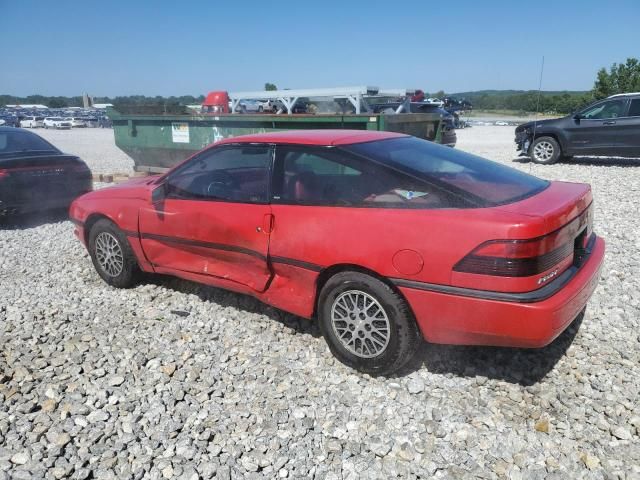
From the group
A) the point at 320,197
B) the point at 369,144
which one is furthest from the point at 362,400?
the point at 369,144

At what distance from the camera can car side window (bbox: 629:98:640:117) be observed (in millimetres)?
11583

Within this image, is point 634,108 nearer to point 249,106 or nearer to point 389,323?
point 249,106

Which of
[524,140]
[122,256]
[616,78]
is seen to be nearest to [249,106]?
[524,140]

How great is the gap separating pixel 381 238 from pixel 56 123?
149 feet

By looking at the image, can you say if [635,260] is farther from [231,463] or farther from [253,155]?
[231,463]

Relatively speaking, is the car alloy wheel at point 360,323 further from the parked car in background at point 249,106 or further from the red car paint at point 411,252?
the parked car in background at point 249,106

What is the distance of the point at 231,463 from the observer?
99.1 inches

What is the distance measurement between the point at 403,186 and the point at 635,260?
3558 mm

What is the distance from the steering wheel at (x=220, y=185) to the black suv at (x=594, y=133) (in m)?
9.67

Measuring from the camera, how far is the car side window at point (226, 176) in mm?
3600

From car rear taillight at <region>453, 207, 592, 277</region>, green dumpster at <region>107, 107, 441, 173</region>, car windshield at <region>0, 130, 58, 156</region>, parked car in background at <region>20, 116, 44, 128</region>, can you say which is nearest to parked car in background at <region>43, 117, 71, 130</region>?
parked car in background at <region>20, 116, 44, 128</region>

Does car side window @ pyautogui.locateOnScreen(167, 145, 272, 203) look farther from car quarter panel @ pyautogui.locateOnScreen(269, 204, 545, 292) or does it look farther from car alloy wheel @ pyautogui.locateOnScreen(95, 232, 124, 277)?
car alloy wheel @ pyautogui.locateOnScreen(95, 232, 124, 277)

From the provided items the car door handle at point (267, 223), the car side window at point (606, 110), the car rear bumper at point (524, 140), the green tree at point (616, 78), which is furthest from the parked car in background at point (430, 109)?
the green tree at point (616, 78)

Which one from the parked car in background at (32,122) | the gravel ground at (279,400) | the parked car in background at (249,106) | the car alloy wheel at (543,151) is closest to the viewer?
the gravel ground at (279,400)
